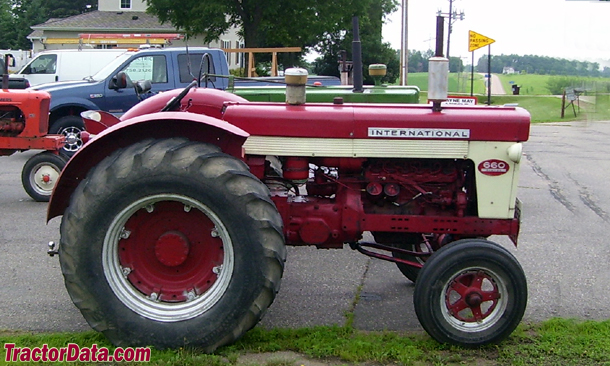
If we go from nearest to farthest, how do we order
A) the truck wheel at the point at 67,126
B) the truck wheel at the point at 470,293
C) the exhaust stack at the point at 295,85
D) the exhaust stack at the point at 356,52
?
the truck wheel at the point at 470,293
the exhaust stack at the point at 295,85
the exhaust stack at the point at 356,52
the truck wheel at the point at 67,126

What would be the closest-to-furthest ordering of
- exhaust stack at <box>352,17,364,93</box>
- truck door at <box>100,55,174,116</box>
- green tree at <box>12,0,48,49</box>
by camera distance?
exhaust stack at <box>352,17,364,93</box> → truck door at <box>100,55,174,116</box> → green tree at <box>12,0,48,49</box>

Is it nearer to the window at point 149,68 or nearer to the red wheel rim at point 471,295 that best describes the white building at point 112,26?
the window at point 149,68

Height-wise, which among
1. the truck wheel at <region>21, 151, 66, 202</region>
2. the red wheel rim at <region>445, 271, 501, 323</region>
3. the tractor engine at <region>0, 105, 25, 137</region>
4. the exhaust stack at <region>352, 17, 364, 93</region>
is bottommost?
the red wheel rim at <region>445, 271, 501, 323</region>

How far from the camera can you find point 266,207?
12.5ft

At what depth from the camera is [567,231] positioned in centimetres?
734

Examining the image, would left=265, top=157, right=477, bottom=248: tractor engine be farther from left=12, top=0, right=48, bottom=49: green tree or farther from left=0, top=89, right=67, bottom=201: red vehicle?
left=12, top=0, right=48, bottom=49: green tree

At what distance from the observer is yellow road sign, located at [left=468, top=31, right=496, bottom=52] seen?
16.5 metres

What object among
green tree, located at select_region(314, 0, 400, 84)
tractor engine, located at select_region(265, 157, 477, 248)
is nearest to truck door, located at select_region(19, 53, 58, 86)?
tractor engine, located at select_region(265, 157, 477, 248)

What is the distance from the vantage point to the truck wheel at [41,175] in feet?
28.7

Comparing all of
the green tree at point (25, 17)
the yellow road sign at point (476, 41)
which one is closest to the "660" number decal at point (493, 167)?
the yellow road sign at point (476, 41)

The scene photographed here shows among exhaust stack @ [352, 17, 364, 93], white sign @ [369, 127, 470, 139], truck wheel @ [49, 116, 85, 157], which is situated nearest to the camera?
white sign @ [369, 127, 470, 139]

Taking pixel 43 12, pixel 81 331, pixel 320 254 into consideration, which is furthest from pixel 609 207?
pixel 43 12

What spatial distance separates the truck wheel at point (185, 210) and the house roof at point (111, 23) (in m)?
41.0

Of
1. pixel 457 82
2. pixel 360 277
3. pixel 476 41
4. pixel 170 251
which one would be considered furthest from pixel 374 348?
pixel 457 82
